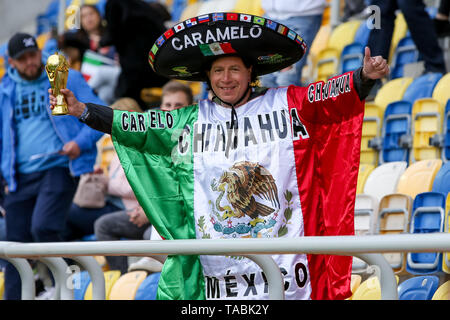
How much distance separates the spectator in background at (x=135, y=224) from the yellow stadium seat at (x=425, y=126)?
1525 mm

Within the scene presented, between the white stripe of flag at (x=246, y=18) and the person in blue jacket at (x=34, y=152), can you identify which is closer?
the white stripe of flag at (x=246, y=18)

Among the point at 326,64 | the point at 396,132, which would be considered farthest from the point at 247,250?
the point at 326,64

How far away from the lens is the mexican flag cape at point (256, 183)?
3.79 m

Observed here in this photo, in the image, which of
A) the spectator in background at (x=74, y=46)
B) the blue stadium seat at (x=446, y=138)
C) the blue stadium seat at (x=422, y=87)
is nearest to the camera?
the blue stadium seat at (x=446, y=138)

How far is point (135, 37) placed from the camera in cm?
758

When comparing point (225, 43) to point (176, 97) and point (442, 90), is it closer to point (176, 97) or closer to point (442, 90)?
point (176, 97)

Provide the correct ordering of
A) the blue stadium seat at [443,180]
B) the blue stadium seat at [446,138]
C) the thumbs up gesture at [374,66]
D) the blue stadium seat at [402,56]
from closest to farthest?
the thumbs up gesture at [374,66] → the blue stadium seat at [443,180] → the blue stadium seat at [446,138] → the blue stadium seat at [402,56]

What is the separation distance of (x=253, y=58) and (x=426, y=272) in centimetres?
153

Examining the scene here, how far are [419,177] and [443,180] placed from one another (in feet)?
0.74

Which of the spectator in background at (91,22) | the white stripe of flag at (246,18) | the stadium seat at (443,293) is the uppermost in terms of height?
the spectator in background at (91,22)

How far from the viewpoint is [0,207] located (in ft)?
23.3

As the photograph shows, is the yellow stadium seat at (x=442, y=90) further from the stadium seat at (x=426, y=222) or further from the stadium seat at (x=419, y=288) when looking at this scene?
the stadium seat at (x=419, y=288)

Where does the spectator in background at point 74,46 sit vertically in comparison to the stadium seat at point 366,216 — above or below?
above

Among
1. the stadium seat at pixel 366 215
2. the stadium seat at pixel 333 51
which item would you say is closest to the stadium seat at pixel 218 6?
the stadium seat at pixel 333 51
